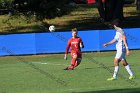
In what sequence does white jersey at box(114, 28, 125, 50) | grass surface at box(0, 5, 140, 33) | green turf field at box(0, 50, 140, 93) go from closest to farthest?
green turf field at box(0, 50, 140, 93) < white jersey at box(114, 28, 125, 50) < grass surface at box(0, 5, 140, 33)

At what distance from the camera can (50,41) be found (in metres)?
32.6

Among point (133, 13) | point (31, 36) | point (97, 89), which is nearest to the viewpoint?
point (97, 89)

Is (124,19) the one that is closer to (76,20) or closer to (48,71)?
(76,20)

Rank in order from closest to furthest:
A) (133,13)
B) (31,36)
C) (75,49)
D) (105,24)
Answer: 1. (75,49)
2. (31,36)
3. (105,24)
4. (133,13)

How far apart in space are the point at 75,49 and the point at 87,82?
4.75 metres

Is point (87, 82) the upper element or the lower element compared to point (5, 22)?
upper

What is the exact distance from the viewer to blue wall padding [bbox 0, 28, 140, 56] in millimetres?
32094

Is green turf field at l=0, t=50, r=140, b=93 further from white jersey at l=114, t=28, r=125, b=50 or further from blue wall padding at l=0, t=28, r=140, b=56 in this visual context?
blue wall padding at l=0, t=28, r=140, b=56

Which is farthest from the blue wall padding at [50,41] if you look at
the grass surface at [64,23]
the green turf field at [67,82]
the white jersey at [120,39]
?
the white jersey at [120,39]

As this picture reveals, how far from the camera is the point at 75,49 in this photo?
843 inches

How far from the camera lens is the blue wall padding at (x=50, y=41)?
3209 centimetres

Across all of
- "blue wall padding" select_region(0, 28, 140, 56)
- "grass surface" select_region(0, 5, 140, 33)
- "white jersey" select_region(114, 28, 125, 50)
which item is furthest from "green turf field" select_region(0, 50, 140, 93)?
"grass surface" select_region(0, 5, 140, 33)

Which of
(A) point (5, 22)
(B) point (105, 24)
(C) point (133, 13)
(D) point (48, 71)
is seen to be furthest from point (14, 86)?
(C) point (133, 13)

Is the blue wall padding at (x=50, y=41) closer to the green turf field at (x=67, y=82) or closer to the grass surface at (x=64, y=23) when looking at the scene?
the grass surface at (x=64, y=23)
